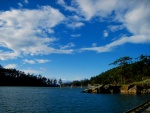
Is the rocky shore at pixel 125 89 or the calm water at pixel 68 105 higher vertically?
the rocky shore at pixel 125 89

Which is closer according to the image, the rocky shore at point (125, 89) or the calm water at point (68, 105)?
the calm water at point (68, 105)

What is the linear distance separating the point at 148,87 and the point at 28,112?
83786mm

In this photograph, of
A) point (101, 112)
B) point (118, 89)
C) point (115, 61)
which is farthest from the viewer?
point (115, 61)

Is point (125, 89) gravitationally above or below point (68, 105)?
above

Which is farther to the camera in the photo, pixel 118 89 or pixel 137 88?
pixel 118 89

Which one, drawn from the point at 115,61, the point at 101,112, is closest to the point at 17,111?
the point at 101,112

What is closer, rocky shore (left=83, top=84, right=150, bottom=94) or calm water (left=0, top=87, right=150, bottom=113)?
calm water (left=0, top=87, right=150, bottom=113)

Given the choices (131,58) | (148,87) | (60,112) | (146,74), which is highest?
(131,58)

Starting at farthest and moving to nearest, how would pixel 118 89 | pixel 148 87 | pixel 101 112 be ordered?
pixel 118 89
pixel 148 87
pixel 101 112

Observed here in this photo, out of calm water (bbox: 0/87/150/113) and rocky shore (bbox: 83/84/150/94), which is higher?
rocky shore (bbox: 83/84/150/94)

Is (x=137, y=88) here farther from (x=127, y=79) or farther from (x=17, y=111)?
(x=17, y=111)

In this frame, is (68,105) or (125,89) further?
(125,89)

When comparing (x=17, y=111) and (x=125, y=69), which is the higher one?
(x=125, y=69)

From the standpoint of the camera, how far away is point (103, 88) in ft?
413
